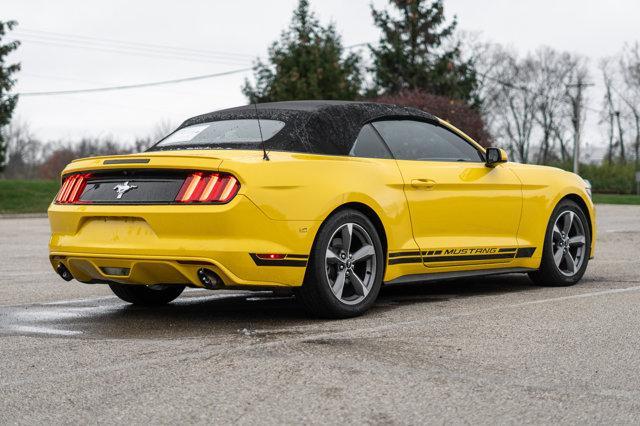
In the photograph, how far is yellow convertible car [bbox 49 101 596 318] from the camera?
604 centimetres

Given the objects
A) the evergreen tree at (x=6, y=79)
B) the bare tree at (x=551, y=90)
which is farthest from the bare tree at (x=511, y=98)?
the evergreen tree at (x=6, y=79)

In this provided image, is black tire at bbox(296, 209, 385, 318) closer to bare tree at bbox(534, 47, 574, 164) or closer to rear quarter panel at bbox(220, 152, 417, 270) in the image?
rear quarter panel at bbox(220, 152, 417, 270)

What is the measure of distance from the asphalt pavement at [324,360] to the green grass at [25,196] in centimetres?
3060

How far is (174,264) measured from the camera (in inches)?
237

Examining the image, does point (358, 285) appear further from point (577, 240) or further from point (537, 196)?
point (577, 240)

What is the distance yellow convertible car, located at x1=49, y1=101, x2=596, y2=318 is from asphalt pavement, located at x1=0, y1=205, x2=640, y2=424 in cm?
31

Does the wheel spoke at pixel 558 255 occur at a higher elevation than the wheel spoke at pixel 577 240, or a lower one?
lower

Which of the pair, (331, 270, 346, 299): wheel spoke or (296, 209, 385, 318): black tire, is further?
(331, 270, 346, 299): wheel spoke

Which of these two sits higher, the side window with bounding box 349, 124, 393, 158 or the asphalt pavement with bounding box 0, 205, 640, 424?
the side window with bounding box 349, 124, 393, 158

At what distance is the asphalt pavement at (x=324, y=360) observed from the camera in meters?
4.08

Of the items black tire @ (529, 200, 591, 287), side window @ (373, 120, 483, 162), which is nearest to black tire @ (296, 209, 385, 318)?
side window @ (373, 120, 483, 162)

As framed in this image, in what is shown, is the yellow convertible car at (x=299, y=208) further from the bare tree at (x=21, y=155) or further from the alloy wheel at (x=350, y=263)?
the bare tree at (x=21, y=155)

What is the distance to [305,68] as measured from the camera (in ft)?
130

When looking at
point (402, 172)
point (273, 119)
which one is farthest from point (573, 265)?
point (273, 119)
